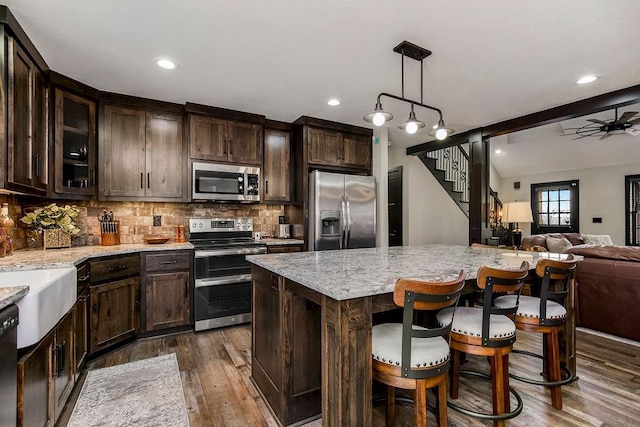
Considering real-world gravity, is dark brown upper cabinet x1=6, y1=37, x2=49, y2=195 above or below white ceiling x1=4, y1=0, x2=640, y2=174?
below

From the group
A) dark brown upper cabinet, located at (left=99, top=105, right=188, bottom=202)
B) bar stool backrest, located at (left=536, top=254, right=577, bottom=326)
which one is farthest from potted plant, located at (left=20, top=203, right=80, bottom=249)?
bar stool backrest, located at (left=536, top=254, right=577, bottom=326)

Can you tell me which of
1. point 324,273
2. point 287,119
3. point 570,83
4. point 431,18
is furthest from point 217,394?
point 570,83

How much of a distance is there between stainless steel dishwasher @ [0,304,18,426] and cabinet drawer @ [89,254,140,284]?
61.4 inches

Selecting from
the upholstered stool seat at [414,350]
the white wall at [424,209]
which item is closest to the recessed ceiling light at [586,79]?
the upholstered stool seat at [414,350]

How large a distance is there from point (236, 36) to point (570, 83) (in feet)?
10.5

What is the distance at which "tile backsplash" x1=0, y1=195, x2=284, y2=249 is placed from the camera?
2982mm

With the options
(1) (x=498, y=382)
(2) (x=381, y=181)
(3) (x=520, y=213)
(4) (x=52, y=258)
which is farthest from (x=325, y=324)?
(3) (x=520, y=213)

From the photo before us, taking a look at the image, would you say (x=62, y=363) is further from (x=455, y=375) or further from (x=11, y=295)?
(x=455, y=375)

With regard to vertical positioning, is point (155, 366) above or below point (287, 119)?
below

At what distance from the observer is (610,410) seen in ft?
6.66

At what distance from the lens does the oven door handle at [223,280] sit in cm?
345

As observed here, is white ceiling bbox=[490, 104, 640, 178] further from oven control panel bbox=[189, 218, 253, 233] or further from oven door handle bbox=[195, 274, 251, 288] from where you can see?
oven door handle bbox=[195, 274, 251, 288]

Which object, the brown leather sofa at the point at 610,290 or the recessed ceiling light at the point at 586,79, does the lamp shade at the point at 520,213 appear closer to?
the brown leather sofa at the point at 610,290

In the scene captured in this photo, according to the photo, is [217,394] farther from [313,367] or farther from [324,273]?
[324,273]
